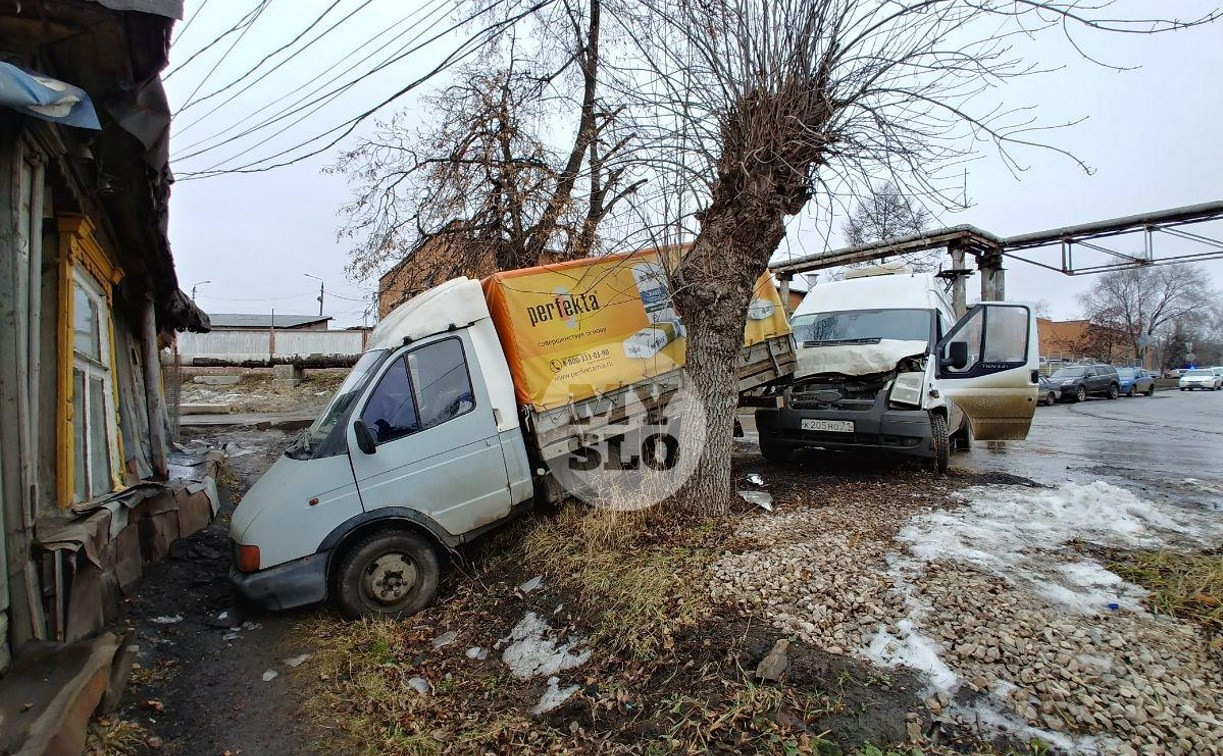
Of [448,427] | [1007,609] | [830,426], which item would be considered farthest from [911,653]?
[830,426]

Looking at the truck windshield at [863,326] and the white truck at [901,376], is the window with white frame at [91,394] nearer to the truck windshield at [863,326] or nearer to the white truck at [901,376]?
the white truck at [901,376]

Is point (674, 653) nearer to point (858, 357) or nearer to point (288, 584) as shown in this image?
point (288, 584)

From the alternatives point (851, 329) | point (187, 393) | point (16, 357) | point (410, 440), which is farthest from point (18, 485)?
point (187, 393)

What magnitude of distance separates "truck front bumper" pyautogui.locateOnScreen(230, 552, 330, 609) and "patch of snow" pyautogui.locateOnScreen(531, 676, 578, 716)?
6.60ft

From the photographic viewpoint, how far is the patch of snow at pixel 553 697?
3270mm

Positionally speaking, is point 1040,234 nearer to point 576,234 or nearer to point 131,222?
point 576,234

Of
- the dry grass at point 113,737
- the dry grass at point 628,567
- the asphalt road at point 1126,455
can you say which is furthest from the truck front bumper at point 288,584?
the asphalt road at point 1126,455

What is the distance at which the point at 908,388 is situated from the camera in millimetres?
6617

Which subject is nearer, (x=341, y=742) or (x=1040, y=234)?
(x=341, y=742)

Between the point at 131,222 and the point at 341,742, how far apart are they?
5.12m

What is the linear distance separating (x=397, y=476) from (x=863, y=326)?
602 cm

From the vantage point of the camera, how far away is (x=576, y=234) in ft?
35.6

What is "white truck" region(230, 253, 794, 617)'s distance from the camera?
4.37 meters

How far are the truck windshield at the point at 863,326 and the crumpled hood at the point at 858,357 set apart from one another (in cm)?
21
